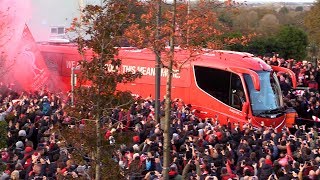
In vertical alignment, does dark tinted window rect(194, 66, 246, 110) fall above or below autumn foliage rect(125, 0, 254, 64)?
below

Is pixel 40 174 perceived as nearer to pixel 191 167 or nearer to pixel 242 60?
pixel 191 167

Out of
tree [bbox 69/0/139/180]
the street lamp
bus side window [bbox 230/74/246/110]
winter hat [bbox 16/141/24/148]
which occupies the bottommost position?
winter hat [bbox 16/141/24/148]

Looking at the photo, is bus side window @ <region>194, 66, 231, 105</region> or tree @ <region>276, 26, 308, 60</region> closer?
bus side window @ <region>194, 66, 231, 105</region>

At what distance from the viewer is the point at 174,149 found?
658 inches

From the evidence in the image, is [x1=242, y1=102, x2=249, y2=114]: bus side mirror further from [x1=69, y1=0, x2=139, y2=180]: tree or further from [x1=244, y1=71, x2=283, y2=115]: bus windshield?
[x1=69, y1=0, x2=139, y2=180]: tree

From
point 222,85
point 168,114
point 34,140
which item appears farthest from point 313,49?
point 168,114

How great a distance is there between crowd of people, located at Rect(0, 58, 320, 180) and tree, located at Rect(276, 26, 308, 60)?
2025cm

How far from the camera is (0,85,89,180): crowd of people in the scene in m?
14.0

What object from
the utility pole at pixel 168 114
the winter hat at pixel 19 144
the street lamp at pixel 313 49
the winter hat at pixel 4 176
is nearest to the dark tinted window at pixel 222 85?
the winter hat at pixel 19 144

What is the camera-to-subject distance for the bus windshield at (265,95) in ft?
70.1

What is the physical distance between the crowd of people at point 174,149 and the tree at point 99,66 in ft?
1.26

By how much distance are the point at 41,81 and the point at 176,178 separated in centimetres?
1379

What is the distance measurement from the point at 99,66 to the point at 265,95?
38.0 feet

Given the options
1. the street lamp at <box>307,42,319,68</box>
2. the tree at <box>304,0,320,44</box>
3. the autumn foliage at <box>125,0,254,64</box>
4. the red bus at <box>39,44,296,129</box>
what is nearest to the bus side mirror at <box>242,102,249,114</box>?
the red bus at <box>39,44,296,129</box>
